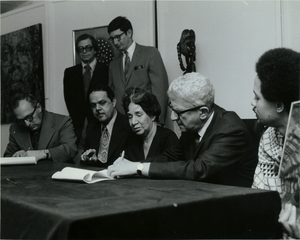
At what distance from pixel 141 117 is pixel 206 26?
1.61 meters

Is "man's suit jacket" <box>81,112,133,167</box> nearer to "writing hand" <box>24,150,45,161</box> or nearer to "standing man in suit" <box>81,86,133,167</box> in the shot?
"standing man in suit" <box>81,86,133,167</box>

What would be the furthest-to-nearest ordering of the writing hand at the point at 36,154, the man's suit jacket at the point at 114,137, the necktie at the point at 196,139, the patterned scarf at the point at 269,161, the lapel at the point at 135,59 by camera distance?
the lapel at the point at 135,59, the man's suit jacket at the point at 114,137, the writing hand at the point at 36,154, the necktie at the point at 196,139, the patterned scarf at the point at 269,161

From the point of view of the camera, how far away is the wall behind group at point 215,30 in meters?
3.64

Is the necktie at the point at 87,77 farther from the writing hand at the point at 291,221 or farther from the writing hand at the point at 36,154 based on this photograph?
the writing hand at the point at 291,221

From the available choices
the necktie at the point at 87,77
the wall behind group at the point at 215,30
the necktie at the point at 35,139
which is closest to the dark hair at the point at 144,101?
the necktie at the point at 35,139

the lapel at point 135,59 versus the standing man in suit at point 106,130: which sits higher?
the lapel at point 135,59

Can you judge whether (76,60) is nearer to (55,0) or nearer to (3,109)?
(55,0)

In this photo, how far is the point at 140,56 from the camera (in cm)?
417

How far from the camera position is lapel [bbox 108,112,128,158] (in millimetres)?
3407

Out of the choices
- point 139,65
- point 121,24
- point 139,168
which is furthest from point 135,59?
point 139,168

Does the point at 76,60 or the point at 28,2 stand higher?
the point at 28,2

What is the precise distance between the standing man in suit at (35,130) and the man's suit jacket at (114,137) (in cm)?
18

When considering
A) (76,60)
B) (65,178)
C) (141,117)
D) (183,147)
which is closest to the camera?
(65,178)

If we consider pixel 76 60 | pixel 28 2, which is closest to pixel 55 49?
pixel 76 60
